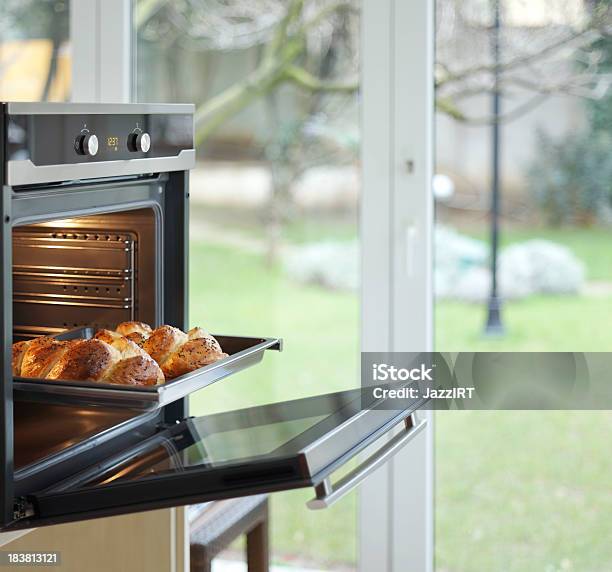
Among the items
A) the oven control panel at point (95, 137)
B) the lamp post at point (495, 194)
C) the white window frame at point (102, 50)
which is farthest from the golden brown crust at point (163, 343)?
the white window frame at point (102, 50)

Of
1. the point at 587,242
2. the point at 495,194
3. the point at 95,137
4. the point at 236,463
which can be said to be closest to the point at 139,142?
the point at 95,137

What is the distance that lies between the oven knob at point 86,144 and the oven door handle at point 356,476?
53 centimetres

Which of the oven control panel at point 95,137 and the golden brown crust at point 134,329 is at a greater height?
the oven control panel at point 95,137

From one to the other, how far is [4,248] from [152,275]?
45 centimetres

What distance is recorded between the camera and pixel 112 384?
4.07 ft

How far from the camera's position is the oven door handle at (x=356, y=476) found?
3.99ft

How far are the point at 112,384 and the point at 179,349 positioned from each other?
0.21 meters

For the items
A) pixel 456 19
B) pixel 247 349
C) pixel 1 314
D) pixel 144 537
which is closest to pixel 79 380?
pixel 1 314

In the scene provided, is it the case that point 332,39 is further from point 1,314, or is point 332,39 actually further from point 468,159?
point 1,314

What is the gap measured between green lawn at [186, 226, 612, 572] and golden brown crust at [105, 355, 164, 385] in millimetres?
1084

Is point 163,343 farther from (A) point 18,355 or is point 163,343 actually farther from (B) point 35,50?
(B) point 35,50

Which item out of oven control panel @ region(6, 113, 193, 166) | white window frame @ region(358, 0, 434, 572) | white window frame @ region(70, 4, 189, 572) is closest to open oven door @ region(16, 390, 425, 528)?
oven control panel @ region(6, 113, 193, 166)

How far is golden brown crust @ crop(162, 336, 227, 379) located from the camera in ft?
4.65

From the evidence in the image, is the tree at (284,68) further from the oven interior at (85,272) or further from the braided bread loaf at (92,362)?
the braided bread loaf at (92,362)
